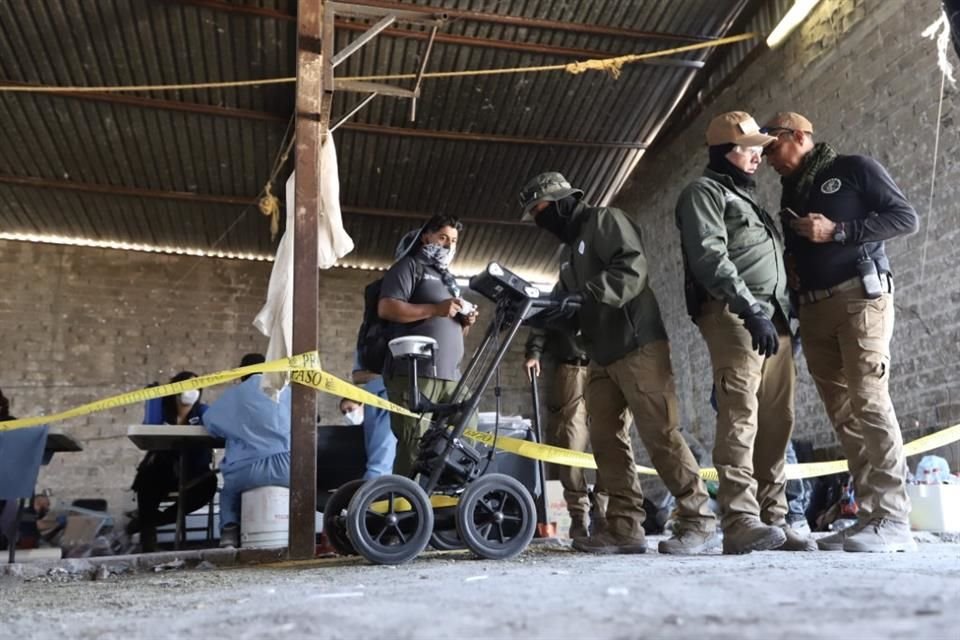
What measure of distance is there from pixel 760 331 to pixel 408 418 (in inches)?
55.3

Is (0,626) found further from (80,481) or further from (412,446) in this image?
(80,481)

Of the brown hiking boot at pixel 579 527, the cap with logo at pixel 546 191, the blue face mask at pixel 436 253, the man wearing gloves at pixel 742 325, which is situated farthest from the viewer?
the brown hiking boot at pixel 579 527

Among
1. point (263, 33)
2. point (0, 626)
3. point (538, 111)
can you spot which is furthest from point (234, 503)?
point (538, 111)

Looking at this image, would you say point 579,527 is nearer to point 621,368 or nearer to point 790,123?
point 621,368

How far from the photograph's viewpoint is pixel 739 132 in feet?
10.7

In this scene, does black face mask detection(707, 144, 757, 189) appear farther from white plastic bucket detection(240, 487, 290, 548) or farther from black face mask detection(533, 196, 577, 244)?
white plastic bucket detection(240, 487, 290, 548)

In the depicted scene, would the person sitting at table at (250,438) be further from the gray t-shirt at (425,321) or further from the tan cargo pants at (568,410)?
the tan cargo pants at (568,410)

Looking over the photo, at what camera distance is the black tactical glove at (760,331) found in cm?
287

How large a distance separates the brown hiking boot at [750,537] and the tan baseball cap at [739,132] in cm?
145

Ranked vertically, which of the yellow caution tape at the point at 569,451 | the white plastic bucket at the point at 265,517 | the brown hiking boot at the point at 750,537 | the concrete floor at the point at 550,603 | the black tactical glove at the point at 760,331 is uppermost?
the black tactical glove at the point at 760,331

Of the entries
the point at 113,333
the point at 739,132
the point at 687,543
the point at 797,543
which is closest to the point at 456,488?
the point at 687,543

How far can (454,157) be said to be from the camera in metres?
9.22

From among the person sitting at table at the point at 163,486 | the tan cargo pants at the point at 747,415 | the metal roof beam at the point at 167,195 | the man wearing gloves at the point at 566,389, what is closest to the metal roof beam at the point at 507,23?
the metal roof beam at the point at 167,195

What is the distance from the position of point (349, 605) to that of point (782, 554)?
5.81 feet
